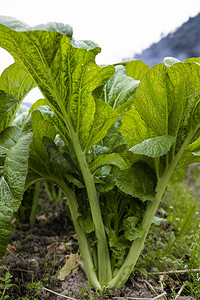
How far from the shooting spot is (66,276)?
104 cm

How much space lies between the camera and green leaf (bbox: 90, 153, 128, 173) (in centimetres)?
89

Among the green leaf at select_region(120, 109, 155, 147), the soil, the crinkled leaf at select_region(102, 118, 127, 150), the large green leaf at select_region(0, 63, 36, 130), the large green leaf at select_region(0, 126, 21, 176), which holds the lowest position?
the soil

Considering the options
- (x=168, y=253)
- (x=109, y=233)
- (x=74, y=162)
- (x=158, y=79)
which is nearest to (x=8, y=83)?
(x=74, y=162)

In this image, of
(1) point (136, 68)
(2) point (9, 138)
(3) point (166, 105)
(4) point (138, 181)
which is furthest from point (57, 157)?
(1) point (136, 68)

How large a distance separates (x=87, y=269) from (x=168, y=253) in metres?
0.49

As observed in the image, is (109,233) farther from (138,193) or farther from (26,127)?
(26,127)

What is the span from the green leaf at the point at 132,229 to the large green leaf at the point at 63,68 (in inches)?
12.3

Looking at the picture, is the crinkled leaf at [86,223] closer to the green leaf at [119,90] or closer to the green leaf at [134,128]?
the green leaf at [134,128]

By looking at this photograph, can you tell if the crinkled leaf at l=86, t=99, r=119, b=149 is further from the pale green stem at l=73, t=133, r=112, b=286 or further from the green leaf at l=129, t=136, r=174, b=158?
the green leaf at l=129, t=136, r=174, b=158

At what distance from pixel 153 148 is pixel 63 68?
365 millimetres

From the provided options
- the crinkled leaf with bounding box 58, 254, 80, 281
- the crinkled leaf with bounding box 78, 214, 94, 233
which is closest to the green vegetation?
the crinkled leaf with bounding box 78, 214, 94, 233

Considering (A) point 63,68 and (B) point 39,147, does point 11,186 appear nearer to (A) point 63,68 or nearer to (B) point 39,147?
(B) point 39,147

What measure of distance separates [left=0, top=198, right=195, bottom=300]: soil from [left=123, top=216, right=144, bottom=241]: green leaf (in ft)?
0.64

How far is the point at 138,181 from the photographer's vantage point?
939mm
